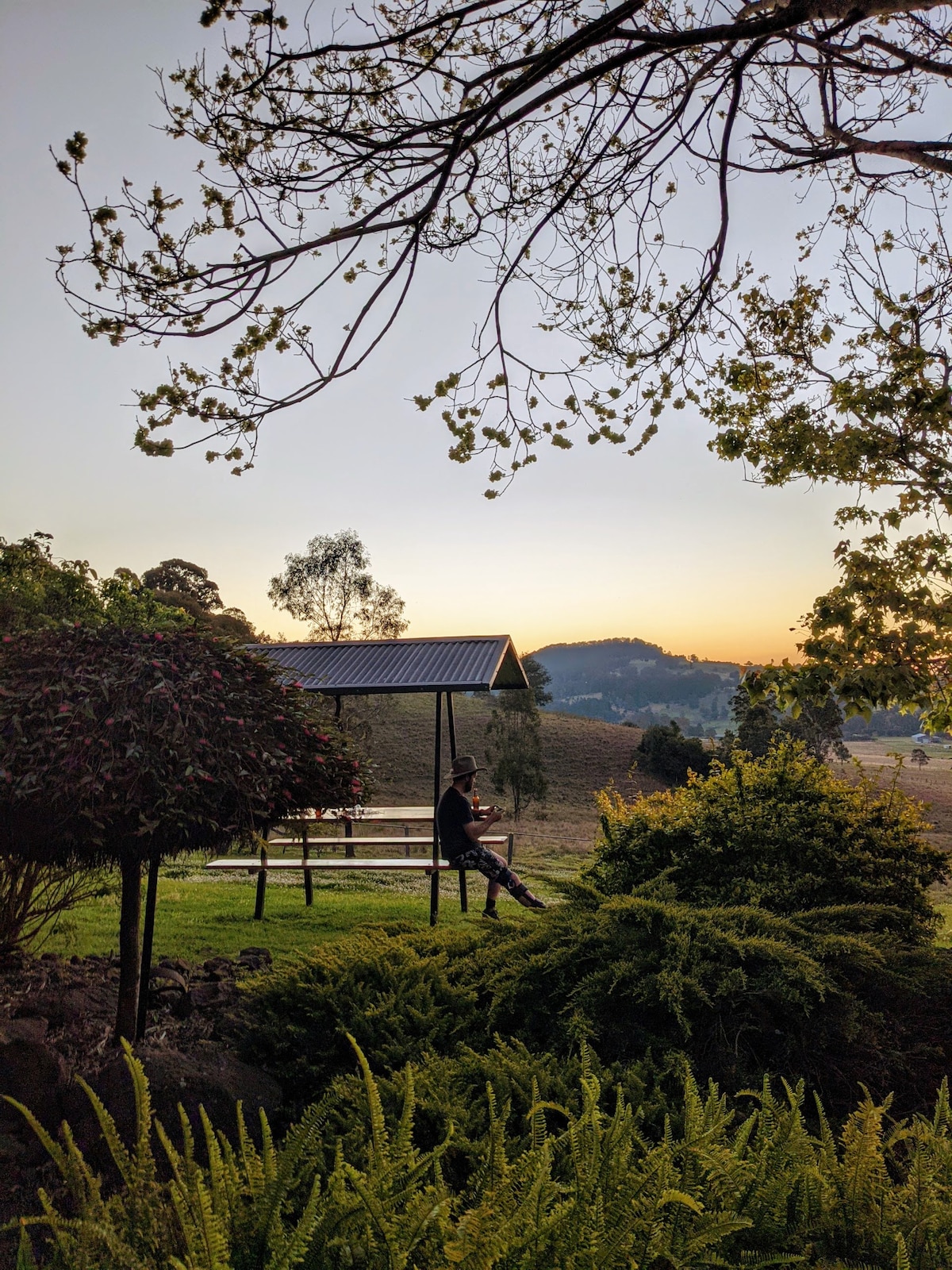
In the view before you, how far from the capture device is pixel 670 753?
3431 centimetres

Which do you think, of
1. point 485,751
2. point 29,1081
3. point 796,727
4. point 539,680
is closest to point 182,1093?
point 29,1081

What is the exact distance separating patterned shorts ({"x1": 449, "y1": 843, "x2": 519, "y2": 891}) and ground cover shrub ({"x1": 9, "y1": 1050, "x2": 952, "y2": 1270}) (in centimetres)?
615

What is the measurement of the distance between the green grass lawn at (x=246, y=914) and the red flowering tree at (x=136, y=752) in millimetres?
1731

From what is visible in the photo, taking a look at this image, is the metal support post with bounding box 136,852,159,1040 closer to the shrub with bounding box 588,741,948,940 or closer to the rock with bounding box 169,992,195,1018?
the rock with bounding box 169,992,195,1018

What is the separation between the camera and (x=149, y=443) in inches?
195

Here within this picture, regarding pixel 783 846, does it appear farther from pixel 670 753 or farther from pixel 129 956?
pixel 670 753

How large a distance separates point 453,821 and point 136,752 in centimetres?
488

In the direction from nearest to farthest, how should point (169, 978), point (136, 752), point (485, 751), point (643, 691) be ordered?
point (136, 752) → point (169, 978) → point (485, 751) → point (643, 691)

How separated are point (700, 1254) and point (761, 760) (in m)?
6.06

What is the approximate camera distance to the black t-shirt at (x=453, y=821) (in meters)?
8.77

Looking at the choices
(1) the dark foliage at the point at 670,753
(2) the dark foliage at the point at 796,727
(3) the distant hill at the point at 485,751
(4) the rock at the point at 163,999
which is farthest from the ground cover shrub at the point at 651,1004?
(3) the distant hill at the point at 485,751

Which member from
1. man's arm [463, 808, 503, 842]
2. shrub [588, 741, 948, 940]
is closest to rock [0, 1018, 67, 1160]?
shrub [588, 741, 948, 940]

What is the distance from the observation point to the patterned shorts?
8680 millimetres

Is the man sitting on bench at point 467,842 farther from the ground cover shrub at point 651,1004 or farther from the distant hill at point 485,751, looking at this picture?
the distant hill at point 485,751
